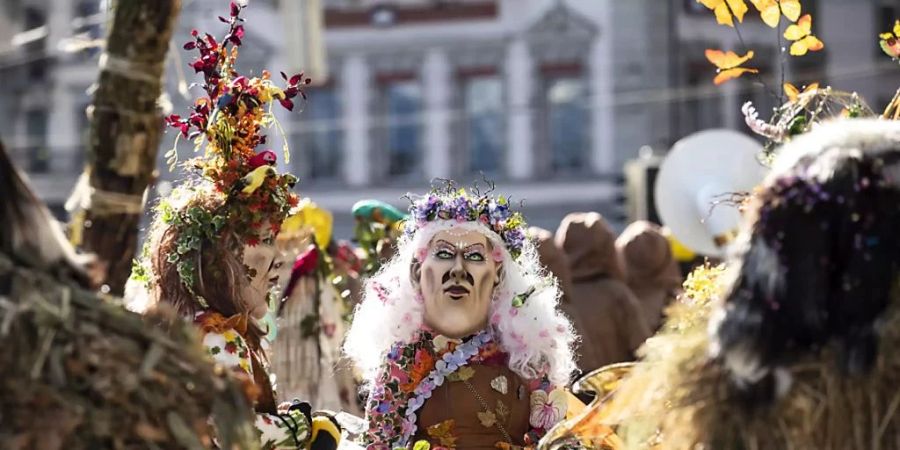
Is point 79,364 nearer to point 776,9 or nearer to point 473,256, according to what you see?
point 776,9

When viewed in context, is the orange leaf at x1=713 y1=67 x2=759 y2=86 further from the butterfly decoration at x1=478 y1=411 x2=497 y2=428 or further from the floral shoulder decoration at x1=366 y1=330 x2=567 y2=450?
the butterfly decoration at x1=478 y1=411 x2=497 y2=428

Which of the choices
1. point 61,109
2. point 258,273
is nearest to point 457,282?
point 258,273

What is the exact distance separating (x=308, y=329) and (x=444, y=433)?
2.76 m

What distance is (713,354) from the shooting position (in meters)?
3.48

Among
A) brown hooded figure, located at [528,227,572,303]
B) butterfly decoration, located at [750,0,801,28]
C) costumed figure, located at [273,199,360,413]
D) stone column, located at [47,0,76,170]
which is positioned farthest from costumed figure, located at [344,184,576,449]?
stone column, located at [47,0,76,170]

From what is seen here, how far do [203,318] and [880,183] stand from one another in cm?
249

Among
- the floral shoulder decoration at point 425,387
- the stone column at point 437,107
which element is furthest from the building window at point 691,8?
the floral shoulder decoration at point 425,387

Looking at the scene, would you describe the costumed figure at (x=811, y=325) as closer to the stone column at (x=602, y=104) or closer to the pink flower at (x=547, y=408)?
the pink flower at (x=547, y=408)

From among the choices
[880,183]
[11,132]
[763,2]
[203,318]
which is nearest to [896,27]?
[763,2]

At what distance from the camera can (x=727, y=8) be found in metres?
5.01

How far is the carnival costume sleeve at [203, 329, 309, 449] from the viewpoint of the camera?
5.18 meters

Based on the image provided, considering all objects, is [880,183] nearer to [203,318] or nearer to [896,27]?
[896,27]

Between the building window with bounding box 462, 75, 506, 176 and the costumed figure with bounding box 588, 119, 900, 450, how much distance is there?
26987 millimetres

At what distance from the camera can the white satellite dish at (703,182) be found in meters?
11.7
